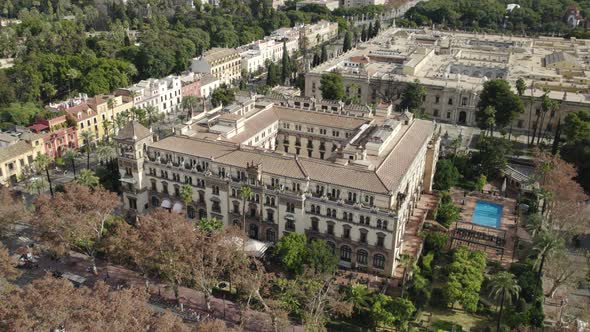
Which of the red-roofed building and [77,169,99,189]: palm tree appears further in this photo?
the red-roofed building

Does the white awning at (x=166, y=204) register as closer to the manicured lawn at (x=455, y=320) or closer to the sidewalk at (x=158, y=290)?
the sidewalk at (x=158, y=290)

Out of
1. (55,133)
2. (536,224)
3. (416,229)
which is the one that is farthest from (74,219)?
(536,224)

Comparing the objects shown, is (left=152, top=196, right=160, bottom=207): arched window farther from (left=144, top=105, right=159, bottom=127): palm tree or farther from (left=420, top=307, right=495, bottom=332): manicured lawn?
(left=420, top=307, right=495, bottom=332): manicured lawn

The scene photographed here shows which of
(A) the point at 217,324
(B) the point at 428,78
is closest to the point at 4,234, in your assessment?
(A) the point at 217,324

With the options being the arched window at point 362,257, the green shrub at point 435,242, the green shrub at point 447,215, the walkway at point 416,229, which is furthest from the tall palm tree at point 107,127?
the green shrub at point 435,242

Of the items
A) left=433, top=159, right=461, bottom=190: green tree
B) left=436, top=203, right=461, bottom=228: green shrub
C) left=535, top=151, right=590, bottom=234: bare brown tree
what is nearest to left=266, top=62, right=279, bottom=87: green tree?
left=433, top=159, right=461, bottom=190: green tree

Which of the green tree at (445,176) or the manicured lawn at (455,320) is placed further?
the green tree at (445,176)

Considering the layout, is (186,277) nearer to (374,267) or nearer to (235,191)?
(235,191)
